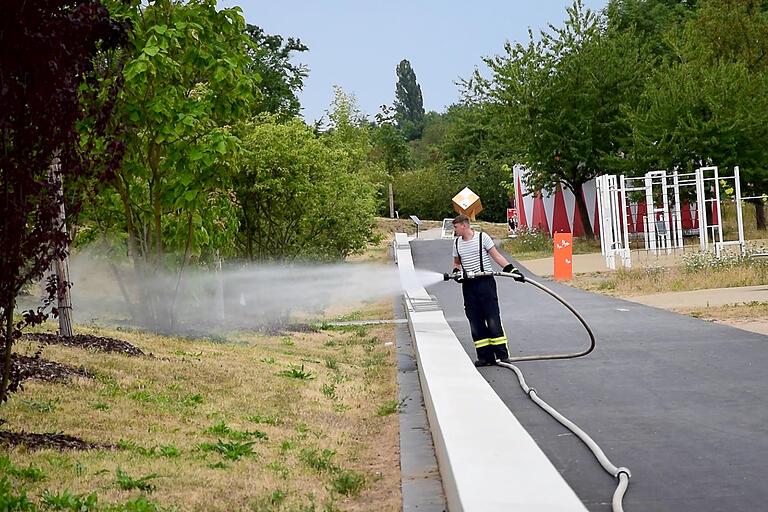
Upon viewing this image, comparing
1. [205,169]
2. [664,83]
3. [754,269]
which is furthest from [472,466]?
[664,83]

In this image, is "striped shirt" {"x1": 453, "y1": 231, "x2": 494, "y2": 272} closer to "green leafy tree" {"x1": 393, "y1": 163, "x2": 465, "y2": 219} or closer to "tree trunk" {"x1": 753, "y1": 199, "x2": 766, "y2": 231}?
"tree trunk" {"x1": 753, "y1": 199, "x2": 766, "y2": 231}

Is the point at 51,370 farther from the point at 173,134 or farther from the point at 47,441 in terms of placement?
the point at 173,134

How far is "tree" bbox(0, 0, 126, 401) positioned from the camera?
711 centimetres

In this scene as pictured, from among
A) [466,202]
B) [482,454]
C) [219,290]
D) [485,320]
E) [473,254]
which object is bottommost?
[482,454]

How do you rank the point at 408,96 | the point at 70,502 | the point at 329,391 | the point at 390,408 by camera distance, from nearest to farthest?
the point at 70,502 < the point at 390,408 < the point at 329,391 < the point at 408,96

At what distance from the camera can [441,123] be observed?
14625 cm

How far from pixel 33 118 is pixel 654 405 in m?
5.89

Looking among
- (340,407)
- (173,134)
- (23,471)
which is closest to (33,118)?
(23,471)

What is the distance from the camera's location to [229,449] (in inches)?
346

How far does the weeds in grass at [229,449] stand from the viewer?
28.4 ft

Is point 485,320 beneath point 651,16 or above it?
beneath

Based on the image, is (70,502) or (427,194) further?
(427,194)

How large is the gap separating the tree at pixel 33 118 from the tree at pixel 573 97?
41.5m

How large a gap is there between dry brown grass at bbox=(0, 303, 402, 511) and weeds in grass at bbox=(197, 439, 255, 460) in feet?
0.22
